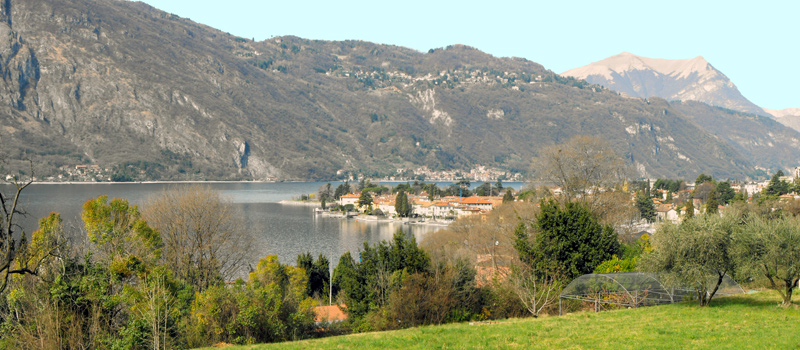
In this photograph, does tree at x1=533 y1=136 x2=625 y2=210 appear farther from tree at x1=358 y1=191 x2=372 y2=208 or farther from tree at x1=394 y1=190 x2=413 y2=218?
tree at x1=358 y1=191 x2=372 y2=208

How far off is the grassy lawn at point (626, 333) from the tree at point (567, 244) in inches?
309

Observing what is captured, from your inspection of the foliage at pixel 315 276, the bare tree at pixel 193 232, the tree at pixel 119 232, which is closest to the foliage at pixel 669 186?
the foliage at pixel 315 276

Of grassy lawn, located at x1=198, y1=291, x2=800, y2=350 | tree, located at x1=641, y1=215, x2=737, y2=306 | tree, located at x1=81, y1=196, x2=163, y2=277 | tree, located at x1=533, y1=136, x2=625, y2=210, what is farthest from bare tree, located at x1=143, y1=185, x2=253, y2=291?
tree, located at x1=641, y1=215, x2=737, y2=306

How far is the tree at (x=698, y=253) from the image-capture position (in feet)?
57.5

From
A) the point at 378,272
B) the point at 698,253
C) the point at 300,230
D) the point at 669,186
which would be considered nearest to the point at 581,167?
the point at 378,272

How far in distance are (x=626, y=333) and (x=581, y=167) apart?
2239 cm

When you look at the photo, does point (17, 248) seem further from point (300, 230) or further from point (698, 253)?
point (300, 230)

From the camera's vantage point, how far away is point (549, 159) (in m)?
35.8

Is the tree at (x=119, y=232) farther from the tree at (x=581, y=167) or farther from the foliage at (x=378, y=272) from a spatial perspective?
the tree at (x=581, y=167)

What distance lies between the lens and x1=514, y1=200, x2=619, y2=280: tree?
84.7 ft

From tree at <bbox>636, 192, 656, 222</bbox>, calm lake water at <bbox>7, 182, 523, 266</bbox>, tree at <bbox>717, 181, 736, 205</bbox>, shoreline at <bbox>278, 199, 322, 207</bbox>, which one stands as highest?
tree at <bbox>717, 181, 736, 205</bbox>

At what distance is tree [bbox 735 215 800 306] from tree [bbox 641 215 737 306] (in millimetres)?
371

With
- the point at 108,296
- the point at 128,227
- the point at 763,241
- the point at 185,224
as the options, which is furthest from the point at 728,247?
the point at 185,224

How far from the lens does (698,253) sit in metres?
17.7
